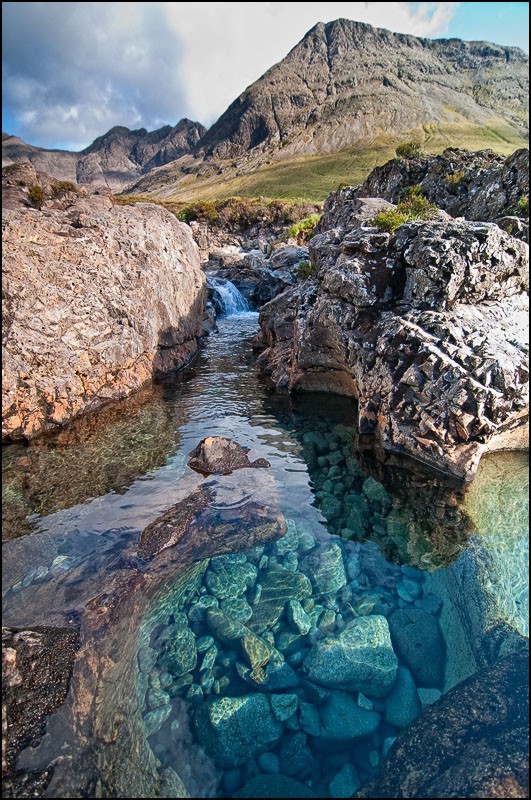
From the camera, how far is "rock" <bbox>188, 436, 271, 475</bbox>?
1131cm

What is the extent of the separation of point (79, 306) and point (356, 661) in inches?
606

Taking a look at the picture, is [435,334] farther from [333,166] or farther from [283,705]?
[333,166]

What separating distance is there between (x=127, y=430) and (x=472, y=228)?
13.2 metres

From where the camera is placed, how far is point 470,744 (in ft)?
16.0

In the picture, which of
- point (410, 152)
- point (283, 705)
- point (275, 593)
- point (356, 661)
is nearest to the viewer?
point (283, 705)

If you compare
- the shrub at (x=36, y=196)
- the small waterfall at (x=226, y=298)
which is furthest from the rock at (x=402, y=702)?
the small waterfall at (x=226, y=298)

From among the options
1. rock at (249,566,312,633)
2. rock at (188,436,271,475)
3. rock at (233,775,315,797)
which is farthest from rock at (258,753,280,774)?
rock at (188,436,271,475)

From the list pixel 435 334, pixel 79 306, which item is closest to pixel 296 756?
pixel 435 334

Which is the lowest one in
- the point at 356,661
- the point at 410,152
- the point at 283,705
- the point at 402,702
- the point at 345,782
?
the point at 345,782

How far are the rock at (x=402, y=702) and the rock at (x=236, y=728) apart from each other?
1.60 meters

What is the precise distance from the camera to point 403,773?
474 centimetres

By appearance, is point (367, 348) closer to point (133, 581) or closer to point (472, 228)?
point (472, 228)

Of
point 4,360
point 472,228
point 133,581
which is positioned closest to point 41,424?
point 4,360

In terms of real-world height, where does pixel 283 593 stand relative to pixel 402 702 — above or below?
above
